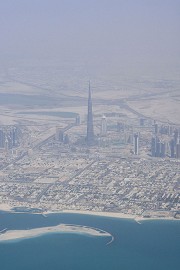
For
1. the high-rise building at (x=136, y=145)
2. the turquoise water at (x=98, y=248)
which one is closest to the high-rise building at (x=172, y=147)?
the high-rise building at (x=136, y=145)

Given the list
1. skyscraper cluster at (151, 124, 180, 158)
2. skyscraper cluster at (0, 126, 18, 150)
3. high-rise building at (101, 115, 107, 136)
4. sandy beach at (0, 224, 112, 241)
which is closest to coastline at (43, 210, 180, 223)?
sandy beach at (0, 224, 112, 241)

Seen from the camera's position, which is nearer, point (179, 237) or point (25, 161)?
point (179, 237)

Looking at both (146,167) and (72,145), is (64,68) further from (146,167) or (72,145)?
(146,167)

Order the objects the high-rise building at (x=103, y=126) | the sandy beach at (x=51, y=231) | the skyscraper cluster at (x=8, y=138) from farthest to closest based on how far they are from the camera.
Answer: the high-rise building at (x=103, y=126), the skyscraper cluster at (x=8, y=138), the sandy beach at (x=51, y=231)

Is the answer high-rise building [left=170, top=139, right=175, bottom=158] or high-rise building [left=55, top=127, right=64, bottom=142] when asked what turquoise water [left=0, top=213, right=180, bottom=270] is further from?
high-rise building [left=55, top=127, right=64, bottom=142]

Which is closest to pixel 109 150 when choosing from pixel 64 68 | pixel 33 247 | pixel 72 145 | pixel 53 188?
pixel 72 145

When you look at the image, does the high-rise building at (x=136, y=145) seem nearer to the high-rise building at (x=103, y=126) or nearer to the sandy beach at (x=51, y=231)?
the high-rise building at (x=103, y=126)

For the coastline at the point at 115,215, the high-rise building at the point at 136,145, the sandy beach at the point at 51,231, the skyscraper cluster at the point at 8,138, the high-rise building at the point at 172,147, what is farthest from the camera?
the skyscraper cluster at the point at 8,138

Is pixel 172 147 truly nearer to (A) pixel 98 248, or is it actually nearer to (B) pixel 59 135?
(B) pixel 59 135
